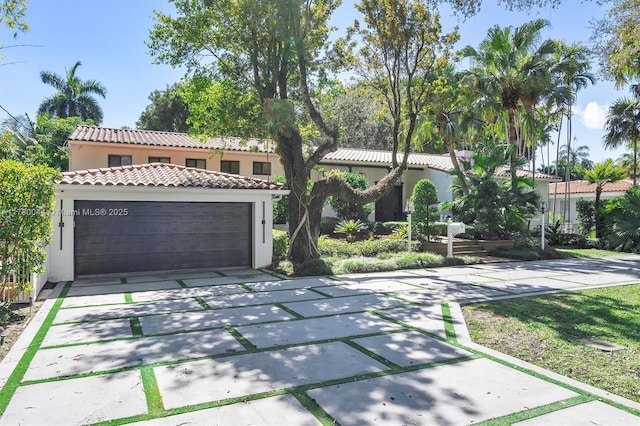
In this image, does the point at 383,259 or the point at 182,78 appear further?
the point at 383,259

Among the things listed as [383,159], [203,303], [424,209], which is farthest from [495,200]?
[203,303]

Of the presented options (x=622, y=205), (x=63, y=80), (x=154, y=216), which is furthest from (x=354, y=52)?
(x=63, y=80)

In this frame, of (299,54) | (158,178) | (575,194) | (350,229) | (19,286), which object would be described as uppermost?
(299,54)

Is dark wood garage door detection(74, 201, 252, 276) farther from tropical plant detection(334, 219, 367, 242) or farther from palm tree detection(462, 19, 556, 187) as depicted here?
palm tree detection(462, 19, 556, 187)

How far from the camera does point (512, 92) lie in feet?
59.0

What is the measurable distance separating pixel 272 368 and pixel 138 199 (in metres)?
8.02

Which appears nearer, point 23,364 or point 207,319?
point 23,364

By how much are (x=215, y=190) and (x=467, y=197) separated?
33.9 ft

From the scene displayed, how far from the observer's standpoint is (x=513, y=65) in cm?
1773

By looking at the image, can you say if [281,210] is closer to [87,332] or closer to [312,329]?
[312,329]

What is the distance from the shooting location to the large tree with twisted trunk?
37.5ft

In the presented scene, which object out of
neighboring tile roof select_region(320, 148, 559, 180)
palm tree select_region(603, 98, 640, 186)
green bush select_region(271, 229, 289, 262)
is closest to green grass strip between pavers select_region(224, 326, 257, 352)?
green bush select_region(271, 229, 289, 262)

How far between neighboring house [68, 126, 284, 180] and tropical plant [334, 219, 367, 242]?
3.77 m

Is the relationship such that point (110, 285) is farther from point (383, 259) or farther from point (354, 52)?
point (354, 52)
